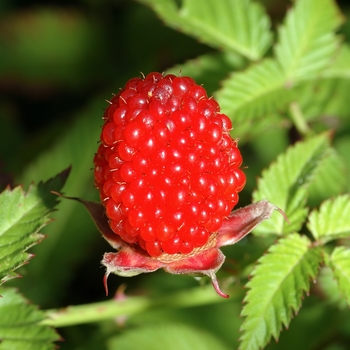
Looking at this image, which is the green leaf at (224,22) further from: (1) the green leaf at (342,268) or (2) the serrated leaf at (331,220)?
(1) the green leaf at (342,268)

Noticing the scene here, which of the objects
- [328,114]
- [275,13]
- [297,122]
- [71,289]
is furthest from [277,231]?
[275,13]

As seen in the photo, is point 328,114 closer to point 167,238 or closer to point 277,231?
point 277,231

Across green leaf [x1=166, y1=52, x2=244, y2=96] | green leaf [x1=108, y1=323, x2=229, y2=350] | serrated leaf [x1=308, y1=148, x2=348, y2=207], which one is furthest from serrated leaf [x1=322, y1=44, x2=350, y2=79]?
green leaf [x1=108, y1=323, x2=229, y2=350]

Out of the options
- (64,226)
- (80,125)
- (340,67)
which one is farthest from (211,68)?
(64,226)

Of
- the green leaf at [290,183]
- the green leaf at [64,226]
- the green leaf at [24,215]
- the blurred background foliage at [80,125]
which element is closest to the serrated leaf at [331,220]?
the green leaf at [290,183]

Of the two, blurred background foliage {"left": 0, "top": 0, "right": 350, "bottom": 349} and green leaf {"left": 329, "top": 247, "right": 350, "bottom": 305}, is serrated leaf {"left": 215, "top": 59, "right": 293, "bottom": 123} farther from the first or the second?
green leaf {"left": 329, "top": 247, "right": 350, "bottom": 305}

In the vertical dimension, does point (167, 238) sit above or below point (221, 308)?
above
